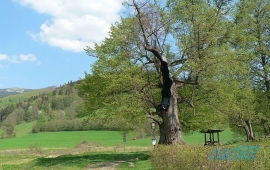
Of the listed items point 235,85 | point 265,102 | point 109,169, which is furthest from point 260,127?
point 109,169

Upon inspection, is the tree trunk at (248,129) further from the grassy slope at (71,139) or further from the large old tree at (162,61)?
the grassy slope at (71,139)

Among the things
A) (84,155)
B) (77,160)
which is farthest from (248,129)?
(77,160)

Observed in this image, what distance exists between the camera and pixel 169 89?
1959cm

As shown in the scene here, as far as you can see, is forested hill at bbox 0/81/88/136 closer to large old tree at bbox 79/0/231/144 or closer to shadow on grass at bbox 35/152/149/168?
shadow on grass at bbox 35/152/149/168

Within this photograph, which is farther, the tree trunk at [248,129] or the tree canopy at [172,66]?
the tree trunk at [248,129]

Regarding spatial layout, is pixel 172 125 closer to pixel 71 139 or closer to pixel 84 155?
pixel 84 155

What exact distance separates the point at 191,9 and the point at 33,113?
428 ft
